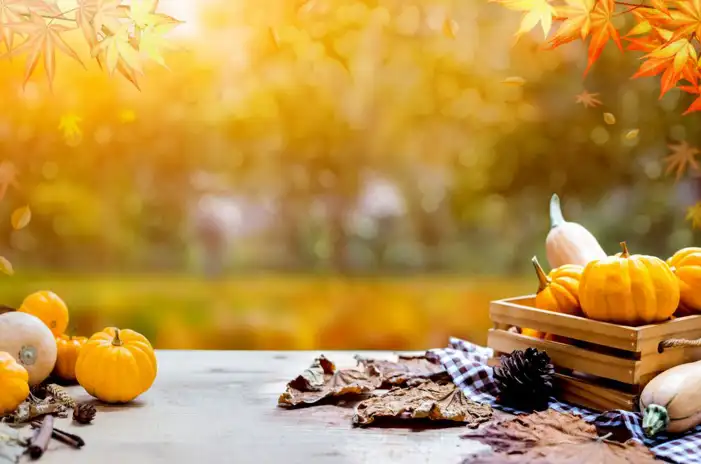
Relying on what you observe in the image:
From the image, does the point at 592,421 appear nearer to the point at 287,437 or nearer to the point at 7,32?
the point at 287,437

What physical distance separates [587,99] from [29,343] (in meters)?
1.35

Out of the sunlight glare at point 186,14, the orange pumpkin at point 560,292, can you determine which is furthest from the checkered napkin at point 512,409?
the sunlight glare at point 186,14

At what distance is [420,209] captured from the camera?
174 centimetres

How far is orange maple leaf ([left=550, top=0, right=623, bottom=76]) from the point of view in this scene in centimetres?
157

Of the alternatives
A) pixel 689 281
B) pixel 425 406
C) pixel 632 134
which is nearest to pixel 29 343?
pixel 425 406

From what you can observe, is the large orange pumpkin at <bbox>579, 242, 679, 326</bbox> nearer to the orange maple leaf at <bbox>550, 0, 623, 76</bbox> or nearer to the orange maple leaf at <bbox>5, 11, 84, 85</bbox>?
the orange maple leaf at <bbox>550, 0, 623, 76</bbox>

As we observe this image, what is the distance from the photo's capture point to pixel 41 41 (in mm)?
1499

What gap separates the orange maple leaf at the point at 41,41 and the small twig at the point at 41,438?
71cm

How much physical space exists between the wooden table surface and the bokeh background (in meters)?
0.36

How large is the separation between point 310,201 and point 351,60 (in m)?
0.35

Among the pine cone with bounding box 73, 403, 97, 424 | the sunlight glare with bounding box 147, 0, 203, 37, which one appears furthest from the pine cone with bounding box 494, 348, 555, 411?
the sunlight glare with bounding box 147, 0, 203, 37

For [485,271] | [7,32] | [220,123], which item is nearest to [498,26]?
[485,271]

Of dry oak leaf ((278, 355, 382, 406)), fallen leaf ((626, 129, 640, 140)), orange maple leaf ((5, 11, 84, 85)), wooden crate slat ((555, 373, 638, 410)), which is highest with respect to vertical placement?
orange maple leaf ((5, 11, 84, 85))

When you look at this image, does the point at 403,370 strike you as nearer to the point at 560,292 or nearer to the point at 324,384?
the point at 324,384
